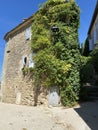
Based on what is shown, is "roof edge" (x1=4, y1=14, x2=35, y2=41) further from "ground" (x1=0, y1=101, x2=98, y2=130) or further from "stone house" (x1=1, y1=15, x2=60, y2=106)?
"ground" (x1=0, y1=101, x2=98, y2=130)

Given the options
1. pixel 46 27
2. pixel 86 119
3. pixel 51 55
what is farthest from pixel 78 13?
pixel 86 119

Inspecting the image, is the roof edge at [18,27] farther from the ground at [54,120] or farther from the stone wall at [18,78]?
the ground at [54,120]

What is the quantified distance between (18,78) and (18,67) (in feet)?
3.32

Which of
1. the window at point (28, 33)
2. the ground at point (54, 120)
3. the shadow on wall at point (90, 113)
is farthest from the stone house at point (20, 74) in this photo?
the ground at point (54, 120)

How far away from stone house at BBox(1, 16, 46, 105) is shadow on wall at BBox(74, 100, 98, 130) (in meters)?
3.00

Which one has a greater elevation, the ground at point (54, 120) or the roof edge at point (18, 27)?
the roof edge at point (18, 27)

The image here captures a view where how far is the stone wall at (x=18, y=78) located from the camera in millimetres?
15305

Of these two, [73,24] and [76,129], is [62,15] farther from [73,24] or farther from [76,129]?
[76,129]

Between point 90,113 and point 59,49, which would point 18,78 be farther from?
point 90,113

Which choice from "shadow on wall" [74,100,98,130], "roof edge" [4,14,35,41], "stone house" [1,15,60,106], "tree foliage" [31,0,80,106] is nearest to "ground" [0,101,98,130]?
"shadow on wall" [74,100,98,130]

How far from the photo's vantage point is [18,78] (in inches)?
707

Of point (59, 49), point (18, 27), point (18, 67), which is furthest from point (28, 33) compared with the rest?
point (59, 49)

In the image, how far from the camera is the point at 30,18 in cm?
1755

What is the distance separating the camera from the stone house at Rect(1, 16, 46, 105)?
16.1 m
